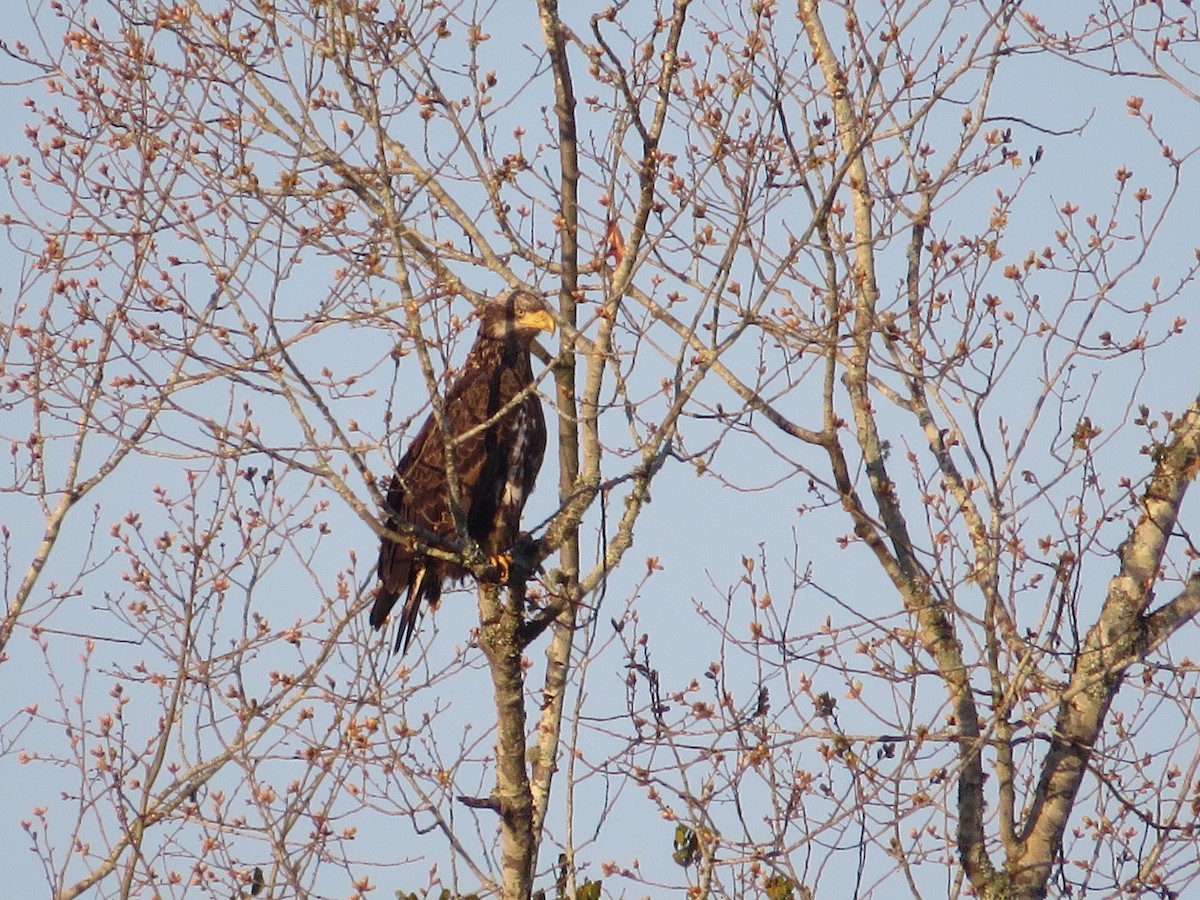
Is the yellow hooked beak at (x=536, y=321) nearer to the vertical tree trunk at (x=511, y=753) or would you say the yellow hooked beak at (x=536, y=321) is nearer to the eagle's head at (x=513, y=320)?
the eagle's head at (x=513, y=320)

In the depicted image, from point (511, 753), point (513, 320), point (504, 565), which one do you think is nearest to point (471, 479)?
point (513, 320)

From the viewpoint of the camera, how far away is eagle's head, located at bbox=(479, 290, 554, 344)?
655 centimetres

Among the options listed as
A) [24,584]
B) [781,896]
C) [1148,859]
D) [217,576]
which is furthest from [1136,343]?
[24,584]

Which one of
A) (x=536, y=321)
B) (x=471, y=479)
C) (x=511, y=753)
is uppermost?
(x=536, y=321)

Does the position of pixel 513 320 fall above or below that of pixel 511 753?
above

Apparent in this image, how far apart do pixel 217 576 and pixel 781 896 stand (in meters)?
2.37

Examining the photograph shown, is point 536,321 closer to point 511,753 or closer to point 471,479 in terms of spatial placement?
point 471,479

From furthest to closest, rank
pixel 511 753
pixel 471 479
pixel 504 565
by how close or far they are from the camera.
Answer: pixel 471 479
pixel 504 565
pixel 511 753

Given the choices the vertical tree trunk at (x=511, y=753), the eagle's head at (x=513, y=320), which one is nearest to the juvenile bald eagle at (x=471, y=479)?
the eagle's head at (x=513, y=320)

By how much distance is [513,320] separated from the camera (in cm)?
659

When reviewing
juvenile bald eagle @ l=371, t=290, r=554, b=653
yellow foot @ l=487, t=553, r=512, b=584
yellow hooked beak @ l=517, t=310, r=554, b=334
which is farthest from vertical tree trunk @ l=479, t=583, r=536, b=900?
yellow hooked beak @ l=517, t=310, r=554, b=334

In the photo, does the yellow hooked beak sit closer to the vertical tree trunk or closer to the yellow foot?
the yellow foot

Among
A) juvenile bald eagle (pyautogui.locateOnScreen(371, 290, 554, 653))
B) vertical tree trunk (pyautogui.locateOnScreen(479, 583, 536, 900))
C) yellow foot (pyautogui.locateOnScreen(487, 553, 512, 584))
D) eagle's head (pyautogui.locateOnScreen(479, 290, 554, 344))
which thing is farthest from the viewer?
eagle's head (pyautogui.locateOnScreen(479, 290, 554, 344))

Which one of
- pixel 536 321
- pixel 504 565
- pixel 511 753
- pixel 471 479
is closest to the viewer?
pixel 511 753
